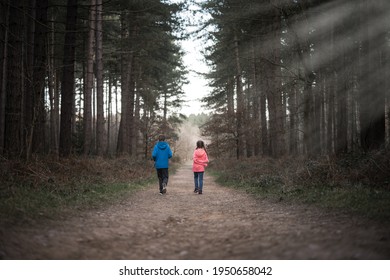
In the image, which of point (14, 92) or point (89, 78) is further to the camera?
point (89, 78)

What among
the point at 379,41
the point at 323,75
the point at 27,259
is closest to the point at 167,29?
the point at 323,75

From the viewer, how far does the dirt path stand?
9.96 ft

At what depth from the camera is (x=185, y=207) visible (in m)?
6.80

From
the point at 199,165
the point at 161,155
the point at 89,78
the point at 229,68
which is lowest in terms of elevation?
the point at 199,165

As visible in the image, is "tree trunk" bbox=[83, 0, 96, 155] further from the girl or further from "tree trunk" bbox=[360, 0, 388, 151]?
"tree trunk" bbox=[360, 0, 388, 151]

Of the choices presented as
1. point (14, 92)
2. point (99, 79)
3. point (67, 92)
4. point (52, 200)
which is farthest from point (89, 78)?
point (52, 200)

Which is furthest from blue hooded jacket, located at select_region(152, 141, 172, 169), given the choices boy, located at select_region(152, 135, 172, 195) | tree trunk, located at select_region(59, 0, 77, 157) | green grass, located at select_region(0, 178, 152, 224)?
tree trunk, located at select_region(59, 0, 77, 157)

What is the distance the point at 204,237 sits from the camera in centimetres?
393

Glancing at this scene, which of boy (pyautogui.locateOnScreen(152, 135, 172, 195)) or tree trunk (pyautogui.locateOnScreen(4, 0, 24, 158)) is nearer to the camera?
tree trunk (pyautogui.locateOnScreen(4, 0, 24, 158))

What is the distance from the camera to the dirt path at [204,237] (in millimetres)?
3035

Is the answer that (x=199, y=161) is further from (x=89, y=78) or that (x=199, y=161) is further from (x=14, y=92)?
(x=89, y=78)

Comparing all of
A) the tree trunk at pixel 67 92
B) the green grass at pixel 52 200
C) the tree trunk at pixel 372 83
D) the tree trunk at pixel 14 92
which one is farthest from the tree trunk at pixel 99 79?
the tree trunk at pixel 372 83
